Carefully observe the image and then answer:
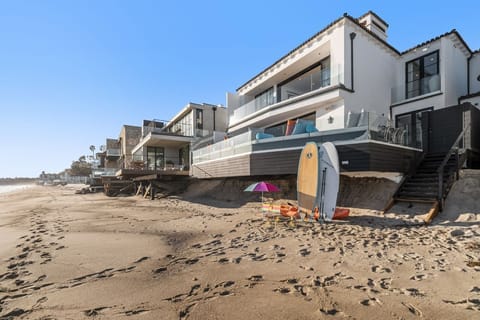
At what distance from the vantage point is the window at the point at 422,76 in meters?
12.4

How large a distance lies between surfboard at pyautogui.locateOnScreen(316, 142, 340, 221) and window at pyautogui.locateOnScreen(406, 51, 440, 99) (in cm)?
913

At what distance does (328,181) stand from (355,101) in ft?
19.7

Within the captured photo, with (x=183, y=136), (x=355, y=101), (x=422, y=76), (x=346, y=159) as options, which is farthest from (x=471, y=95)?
(x=183, y=136)

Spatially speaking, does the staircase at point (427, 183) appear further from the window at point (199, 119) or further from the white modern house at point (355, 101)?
the window at point (199, 119)

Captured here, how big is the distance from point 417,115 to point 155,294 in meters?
15.0

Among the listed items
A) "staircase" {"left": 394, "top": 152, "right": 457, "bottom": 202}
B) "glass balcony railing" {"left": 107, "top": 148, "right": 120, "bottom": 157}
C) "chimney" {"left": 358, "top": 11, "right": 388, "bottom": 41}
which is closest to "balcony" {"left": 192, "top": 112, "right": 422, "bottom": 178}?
"staircase" {"left": 394, "top": 152, "right": 457, "bottom": 202}

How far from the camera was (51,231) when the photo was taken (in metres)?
7.94

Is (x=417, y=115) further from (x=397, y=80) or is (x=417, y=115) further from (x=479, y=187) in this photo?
(x=479, y=187)

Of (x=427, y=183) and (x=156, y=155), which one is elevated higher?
(x=156, y=155)

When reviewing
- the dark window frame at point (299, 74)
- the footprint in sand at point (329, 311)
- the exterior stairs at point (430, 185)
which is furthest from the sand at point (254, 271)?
the dark window frame at point (299, 74)

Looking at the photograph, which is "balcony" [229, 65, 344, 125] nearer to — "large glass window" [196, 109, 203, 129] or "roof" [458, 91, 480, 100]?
"large glass window" [196, 109, 203, 129]

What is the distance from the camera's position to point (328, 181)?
7848 millimetres

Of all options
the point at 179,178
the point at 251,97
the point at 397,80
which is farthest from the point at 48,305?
the point at 251,97

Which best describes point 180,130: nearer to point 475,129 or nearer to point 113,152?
point 475,129
